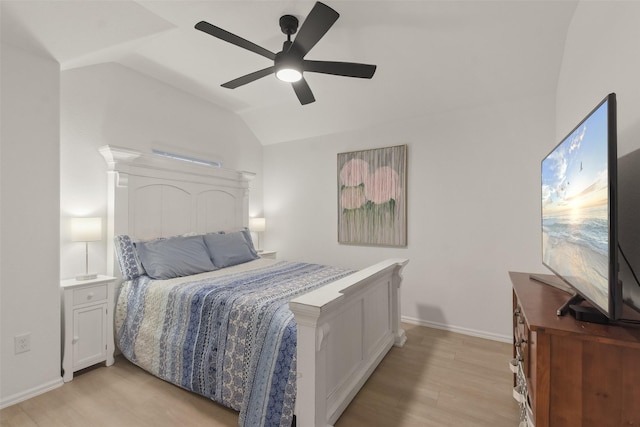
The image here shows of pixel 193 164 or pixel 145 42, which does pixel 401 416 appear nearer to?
pixel 193 164

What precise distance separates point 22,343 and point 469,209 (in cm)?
397

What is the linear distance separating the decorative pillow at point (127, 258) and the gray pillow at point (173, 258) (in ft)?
0.15

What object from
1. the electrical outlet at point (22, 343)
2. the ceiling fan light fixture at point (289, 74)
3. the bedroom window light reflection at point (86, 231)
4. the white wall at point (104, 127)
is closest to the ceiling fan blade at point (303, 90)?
the ceiling fan light fixture at point (289, 74)

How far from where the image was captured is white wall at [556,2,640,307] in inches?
46.9

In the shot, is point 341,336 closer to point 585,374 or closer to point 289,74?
point 585,374

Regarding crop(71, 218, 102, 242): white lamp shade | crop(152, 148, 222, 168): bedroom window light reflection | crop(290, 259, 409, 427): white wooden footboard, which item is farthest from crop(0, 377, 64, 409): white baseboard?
crop(152, 148, 222, 168): bedroom window light reflection

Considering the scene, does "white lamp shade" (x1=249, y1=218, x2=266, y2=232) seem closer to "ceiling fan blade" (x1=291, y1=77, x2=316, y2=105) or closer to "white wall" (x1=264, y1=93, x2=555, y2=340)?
"white wall" (x1=264, y1=93, x2=555, y2=340)

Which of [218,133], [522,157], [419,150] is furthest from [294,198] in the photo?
[522,157]

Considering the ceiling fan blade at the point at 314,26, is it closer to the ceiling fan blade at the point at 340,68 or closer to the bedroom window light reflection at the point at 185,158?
the ceiling fan blade at the point at 340,68

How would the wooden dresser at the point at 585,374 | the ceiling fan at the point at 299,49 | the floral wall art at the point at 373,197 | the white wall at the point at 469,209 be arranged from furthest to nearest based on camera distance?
1. the floral wall art at the point at 373,197
2. the white wall at the point at 469,209
3. the ceiling fan at the point at 299,49
4. the wooden dresser at the point at 585,374

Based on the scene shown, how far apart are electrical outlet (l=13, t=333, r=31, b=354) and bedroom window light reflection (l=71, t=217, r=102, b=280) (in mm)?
522

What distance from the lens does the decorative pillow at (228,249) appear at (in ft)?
10.3

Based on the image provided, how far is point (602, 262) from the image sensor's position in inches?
37.0

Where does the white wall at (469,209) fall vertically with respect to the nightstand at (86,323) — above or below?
above
